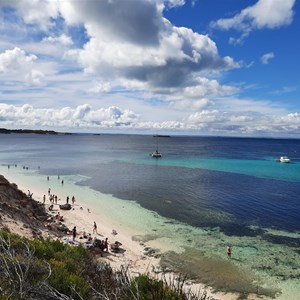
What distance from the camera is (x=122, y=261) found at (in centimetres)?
2855

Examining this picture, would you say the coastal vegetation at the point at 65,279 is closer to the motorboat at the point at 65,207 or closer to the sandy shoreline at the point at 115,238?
the sandy shoreline at the point at 115,238

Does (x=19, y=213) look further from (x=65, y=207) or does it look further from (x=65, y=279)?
(x=65, y=279)

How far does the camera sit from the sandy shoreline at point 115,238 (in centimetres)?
2628

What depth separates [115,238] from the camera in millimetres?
34844

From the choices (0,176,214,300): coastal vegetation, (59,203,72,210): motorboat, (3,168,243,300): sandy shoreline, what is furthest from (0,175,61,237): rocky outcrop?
(0,176,214,300): coastal vegetation

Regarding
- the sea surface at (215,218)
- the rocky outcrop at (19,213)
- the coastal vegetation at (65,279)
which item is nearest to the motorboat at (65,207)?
the rocky outcrop at (19,213)

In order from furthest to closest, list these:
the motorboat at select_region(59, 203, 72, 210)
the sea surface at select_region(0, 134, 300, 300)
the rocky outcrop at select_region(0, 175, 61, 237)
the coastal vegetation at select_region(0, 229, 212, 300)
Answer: the motorboat at select_region(59, 203, 72, 210), the rocky outcrop at select_region(0, 175, 61, 237), the sea surface at select_region(0, 134, 300, 300), the coastal vegetation at select_region(0, 229, 212, 300)

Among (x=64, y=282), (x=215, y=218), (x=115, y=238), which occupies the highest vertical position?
(x=64, y=282)

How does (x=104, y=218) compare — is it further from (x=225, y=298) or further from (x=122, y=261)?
(x=225, y=298)

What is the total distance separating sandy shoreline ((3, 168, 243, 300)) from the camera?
86.2ft

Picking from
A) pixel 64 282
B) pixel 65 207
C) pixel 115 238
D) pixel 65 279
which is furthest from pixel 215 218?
pixel 64 282

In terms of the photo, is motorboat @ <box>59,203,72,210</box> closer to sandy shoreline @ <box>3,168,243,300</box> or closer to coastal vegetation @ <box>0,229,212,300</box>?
sandy shoreline @ <box>3,168,243,300</box>

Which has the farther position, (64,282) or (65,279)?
(65,279)

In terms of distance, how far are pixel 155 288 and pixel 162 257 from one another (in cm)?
1785
